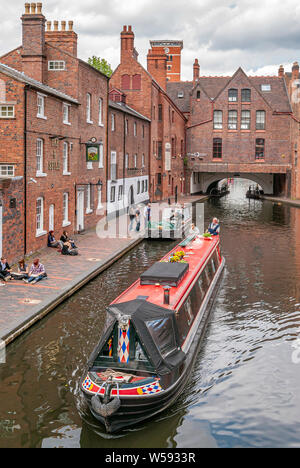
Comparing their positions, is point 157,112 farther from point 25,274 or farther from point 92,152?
point 25,274

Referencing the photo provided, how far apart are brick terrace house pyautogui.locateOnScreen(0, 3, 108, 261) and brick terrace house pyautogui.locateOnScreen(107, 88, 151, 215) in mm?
2457

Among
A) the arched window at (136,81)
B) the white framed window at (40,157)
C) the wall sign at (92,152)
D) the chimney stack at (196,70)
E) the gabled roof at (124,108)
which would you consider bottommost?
the white framed window at (40,157)

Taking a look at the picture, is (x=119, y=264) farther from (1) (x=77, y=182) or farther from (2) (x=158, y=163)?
(2) (x=158, y=163)

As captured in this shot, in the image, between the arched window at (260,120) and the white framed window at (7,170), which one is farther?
the arched window at (260,120)

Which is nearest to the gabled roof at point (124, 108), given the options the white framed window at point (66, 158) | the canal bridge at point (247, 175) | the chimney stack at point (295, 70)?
the white framed window at point (66, 158)

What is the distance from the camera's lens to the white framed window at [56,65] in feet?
82.8

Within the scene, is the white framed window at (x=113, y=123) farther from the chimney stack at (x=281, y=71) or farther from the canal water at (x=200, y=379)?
the chimney stack at (x=281, y=71)

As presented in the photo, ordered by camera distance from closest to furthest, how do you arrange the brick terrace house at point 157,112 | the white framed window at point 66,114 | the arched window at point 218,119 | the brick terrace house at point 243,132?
the white framed window at point 66,114 → the brick terrace house at point 157,112 → the brick terrace house at point 243,132 → the arched window at point 218,119

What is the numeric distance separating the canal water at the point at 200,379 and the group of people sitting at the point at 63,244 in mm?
2697

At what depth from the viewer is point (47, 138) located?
70.3 feet

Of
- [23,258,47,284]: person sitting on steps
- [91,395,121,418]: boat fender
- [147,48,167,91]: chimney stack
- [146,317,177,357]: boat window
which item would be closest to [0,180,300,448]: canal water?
[91,395,121,418]: boat fender

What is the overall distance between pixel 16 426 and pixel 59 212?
611 inches

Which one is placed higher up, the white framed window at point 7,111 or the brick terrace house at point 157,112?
the brick terrace house at point 157,112

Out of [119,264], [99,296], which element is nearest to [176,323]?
[99,296]
